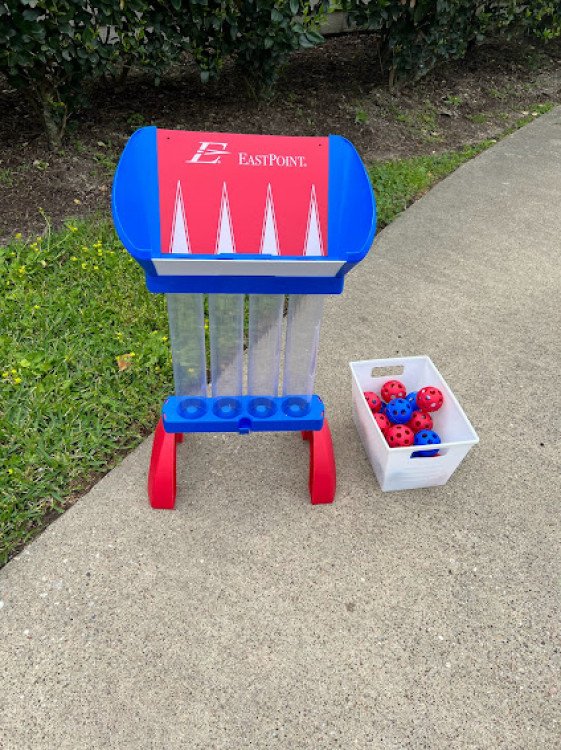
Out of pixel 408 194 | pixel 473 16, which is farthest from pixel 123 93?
pixel 473 16

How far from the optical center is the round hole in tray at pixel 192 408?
191 cm

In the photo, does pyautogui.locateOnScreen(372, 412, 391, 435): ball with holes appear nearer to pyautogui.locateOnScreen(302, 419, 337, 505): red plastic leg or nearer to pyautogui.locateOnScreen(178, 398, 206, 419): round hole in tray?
pyautogui.locateOnScreen(302, 419, 337, 505): red plastic leg

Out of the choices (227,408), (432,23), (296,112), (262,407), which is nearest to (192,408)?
(227,408)

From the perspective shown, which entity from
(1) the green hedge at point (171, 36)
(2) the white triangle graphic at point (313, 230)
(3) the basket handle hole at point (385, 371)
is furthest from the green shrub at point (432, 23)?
(2) the white triangle graphic at point (313, 230)

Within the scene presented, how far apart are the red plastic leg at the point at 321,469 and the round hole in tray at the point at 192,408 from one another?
396mm

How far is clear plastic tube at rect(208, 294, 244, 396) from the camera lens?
5.88 feet

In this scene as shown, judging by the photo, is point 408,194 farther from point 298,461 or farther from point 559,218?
point 298,461

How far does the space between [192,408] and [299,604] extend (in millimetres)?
700

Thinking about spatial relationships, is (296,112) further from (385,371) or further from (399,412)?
(399,412)

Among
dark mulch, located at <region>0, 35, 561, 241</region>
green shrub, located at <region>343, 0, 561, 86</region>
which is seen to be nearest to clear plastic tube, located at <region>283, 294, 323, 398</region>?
dark mulch, located at <region>0, 35, 561, 241</region>

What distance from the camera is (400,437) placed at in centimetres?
205

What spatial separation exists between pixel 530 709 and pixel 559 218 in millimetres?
3178

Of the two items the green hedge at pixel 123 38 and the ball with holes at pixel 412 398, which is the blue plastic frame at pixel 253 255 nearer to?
the ball with holes at pixel 412 398

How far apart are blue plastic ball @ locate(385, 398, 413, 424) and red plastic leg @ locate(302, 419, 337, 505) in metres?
0.27
